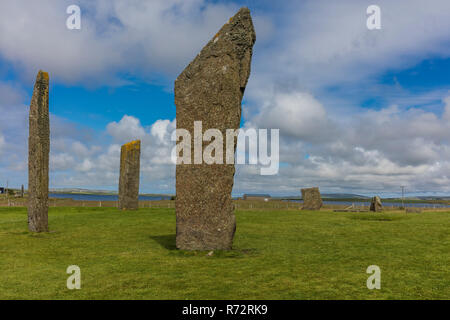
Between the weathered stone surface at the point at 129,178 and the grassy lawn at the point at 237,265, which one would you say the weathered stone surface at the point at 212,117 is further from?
the weathered stone surface at the point at 129,178

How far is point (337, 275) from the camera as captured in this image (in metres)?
6.17

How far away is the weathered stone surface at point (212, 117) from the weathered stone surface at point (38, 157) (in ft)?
20.1

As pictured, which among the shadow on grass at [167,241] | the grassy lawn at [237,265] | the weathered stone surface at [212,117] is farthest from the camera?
the shadow on grass at [167,241]

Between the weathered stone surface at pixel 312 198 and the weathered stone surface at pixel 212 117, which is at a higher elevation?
the weathered stone surface at pixel 212 117

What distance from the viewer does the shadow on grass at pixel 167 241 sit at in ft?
30.3

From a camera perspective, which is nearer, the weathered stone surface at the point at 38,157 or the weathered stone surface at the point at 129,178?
the weathered stone surface at the point at 38,157

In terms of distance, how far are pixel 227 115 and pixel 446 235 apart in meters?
7.64

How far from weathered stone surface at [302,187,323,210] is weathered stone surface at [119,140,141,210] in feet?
45.1

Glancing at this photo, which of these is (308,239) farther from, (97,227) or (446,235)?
(97,227)

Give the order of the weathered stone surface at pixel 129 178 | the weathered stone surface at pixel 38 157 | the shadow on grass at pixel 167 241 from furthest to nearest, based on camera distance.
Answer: the weathered stone surface at pixel 129 178
the weathered stone surface at pixel 38 157
the shadow on grass at pixel 167 241

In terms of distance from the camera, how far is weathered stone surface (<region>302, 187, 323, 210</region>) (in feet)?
94.0

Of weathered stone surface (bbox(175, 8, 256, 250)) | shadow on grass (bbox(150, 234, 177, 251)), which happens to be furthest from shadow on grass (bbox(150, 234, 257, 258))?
weathered stone surface (bbox(175, 8, 256, 250))

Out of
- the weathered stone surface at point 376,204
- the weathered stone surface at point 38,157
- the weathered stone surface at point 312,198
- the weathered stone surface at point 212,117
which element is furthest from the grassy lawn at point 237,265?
the weathered stone surface at point 312,198
